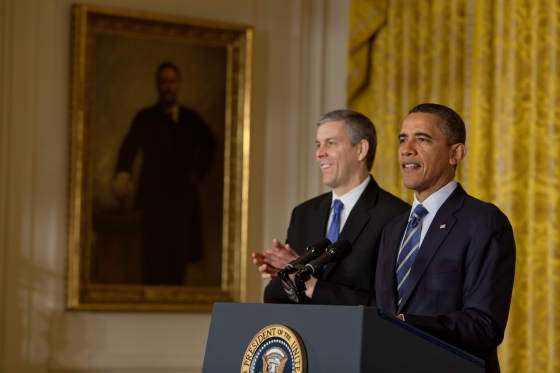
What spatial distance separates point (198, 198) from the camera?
639 cm

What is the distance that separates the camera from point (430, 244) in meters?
2.90

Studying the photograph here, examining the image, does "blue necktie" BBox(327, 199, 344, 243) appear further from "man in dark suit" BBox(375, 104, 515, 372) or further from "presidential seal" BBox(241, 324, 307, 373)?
"presidential seal" BBox(241, 324, 307, 373)

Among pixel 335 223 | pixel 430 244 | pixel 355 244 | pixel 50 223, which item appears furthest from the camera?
pixel 50 223

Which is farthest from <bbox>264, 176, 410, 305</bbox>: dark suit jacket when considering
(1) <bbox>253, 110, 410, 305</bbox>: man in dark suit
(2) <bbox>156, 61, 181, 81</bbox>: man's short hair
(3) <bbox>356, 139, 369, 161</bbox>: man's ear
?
(2) <bbox>156, 61, 181, 81</bbox>: man's short hair

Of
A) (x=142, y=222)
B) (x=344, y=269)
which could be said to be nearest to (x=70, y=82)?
(x=142, y=222)

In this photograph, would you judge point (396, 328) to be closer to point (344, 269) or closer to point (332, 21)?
point (344, 269)

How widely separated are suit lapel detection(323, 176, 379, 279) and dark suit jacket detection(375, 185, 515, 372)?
825 mm

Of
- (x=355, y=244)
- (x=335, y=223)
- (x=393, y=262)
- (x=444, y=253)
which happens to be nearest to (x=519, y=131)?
(x=335, y=223)

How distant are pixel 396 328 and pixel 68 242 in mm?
4221

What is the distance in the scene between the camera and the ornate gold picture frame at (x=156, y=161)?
605cm

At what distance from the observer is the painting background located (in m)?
6.12

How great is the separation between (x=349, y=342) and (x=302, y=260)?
2.57ft

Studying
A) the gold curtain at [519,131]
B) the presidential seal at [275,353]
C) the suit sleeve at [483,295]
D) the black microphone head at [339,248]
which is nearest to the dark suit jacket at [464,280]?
the suit sleeve at [483,295]

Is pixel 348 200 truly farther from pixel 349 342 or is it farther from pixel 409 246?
pixel 349 342
